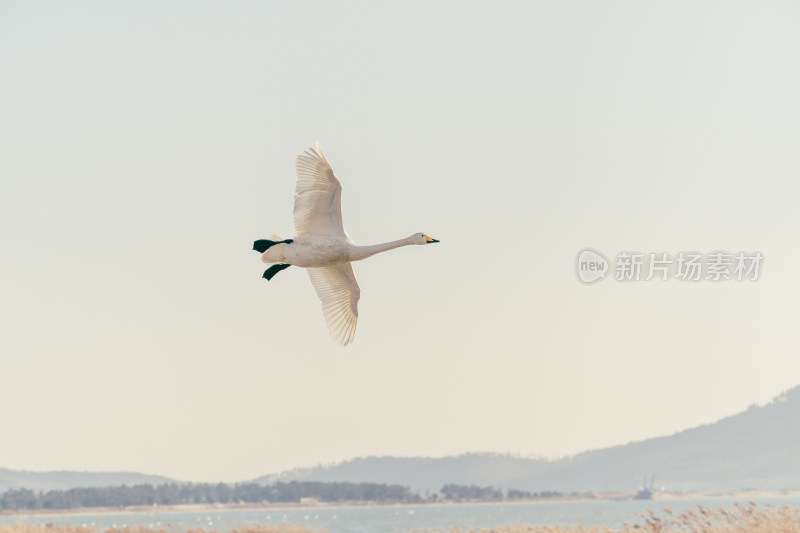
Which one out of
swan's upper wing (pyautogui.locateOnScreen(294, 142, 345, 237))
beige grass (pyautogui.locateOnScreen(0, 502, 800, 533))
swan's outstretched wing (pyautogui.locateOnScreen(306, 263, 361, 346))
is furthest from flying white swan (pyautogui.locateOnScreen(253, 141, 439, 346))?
beige grass (pyautogui.locateOnScreen(0, 502, 800, 533))

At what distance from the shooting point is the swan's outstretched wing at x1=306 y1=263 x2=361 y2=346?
16.5m

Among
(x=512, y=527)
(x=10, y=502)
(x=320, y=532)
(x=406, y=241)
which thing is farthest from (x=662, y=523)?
(x=10, y=502)

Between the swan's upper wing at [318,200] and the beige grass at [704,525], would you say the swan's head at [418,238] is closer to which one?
the swan's upper wing at [318,200]

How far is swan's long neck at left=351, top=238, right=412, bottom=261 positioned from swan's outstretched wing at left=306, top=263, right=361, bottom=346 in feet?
4.76

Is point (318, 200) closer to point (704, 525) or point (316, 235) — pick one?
point (316, 235)

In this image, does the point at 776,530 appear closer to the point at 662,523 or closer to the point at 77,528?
the point at 662,523

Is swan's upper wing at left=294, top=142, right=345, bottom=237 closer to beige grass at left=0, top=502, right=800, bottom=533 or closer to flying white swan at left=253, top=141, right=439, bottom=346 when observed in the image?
flying white swan at left=253, top=141, right=439, bottom=346

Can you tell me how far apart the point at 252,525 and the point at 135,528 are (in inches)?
130

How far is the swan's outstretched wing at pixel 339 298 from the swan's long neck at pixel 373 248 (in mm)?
1451

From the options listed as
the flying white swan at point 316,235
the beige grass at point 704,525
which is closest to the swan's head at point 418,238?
the flying white swan at point 316,235

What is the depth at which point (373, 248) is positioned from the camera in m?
14.9

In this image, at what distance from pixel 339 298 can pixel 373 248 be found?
195 centimetres

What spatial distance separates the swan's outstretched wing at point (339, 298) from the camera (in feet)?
54.1

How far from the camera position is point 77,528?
23172mm
